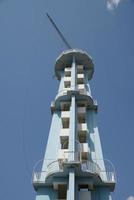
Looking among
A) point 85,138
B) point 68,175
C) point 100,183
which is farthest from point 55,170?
point 85,138

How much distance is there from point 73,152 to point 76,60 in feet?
72.0

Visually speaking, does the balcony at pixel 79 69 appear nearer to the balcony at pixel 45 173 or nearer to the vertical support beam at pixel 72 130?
the vertical support beam at pixel 72 130

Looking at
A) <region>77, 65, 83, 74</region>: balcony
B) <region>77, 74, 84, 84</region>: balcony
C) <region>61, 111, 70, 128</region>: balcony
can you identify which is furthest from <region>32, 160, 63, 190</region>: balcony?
<region>77, 65, 83, 74</region>: balcony

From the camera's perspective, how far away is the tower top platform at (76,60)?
192ft

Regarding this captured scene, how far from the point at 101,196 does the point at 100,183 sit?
1.13 meters

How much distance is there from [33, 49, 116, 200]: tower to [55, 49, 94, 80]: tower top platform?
4.92 ft

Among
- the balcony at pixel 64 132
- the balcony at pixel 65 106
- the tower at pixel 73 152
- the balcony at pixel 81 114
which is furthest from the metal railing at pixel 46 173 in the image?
the balcony at pixel 65 106

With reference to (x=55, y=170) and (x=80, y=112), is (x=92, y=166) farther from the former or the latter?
(x=80, y=112)

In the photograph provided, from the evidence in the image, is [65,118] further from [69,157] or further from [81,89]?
[69,157]

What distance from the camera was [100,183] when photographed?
39500 mm

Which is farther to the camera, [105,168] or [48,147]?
[48,147]

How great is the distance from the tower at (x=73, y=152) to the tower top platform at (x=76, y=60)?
150 centimetres

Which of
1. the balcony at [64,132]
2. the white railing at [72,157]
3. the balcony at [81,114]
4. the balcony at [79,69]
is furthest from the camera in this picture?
the balcony at [79,69]

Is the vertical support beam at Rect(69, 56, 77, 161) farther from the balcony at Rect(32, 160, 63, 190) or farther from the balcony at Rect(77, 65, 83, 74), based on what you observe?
the balcony at Rect(77, 65, 83, 74)
